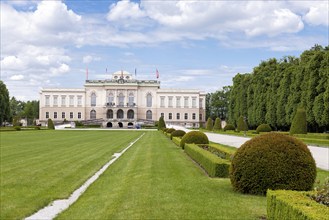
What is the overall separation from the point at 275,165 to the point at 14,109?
119257 mm

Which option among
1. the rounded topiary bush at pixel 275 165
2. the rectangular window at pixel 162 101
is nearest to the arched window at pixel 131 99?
the rectangular window at pixel 162 101

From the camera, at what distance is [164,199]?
8.41 m

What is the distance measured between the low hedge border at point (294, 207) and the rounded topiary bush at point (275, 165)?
217 centimetres

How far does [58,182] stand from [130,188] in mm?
2334

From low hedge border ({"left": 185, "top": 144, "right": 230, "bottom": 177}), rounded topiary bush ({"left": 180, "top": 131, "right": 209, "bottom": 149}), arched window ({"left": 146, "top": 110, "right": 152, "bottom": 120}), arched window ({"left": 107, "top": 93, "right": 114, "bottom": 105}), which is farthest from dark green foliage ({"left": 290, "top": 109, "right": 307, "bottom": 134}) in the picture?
arched window ({"left": 107, "top": 93, "right": 114, "bottom": 105})

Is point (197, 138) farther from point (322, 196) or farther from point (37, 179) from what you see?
point (322, 196)

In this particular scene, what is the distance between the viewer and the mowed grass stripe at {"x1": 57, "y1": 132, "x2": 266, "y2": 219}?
7.27 metres

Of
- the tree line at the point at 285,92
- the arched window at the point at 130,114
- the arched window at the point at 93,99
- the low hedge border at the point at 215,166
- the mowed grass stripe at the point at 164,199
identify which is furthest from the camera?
the arched window at the point at 93,99

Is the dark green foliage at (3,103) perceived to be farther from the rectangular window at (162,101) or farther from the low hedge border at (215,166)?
the low hedge border at (215,166)

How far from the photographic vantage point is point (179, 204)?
7887 mm

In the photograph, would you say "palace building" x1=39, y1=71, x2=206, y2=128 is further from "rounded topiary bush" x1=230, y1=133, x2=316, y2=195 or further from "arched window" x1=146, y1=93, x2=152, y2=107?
"rounded topiary bush" x1=230, y1=133, x2=316, y2=195

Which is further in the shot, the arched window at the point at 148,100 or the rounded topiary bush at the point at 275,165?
the arched window at the point at 148,100

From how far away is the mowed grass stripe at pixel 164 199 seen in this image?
7.27 m

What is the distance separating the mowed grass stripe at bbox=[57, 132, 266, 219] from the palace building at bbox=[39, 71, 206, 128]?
289ft
